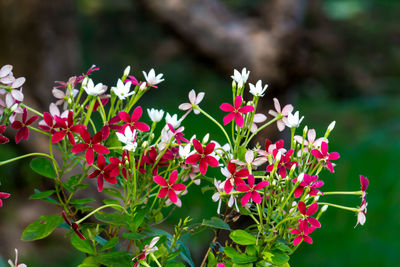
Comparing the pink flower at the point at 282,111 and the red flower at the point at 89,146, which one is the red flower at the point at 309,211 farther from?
the red flower at the point at 89,146

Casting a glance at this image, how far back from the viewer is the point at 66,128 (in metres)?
0.59

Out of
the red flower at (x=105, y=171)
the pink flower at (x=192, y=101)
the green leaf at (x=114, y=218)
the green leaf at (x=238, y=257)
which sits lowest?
the green leaf at (x=114, y=218)

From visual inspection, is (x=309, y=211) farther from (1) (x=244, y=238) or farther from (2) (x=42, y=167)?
(2) (x=42, y=167)

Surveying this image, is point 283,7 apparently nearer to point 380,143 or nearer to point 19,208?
point 380,143

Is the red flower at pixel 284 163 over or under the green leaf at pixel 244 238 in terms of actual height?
over

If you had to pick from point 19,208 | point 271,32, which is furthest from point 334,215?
point 19,208

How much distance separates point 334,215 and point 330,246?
0.26 metres

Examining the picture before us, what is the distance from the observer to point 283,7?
2.08 metres

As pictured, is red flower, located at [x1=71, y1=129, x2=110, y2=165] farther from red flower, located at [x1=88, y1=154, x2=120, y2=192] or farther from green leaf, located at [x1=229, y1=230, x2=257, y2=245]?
green leaf, located at [x1=229, y1=230, x2=257, y2=245]

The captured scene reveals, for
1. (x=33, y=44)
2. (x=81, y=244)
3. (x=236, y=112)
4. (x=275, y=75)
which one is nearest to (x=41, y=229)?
(x=81, y=244)

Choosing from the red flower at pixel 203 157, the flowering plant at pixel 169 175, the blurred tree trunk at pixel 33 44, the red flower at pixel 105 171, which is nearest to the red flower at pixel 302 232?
the flowering plant at pixel 169 175

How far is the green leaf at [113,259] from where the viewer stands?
23.7 inches

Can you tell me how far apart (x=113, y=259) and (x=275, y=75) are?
1513 mm

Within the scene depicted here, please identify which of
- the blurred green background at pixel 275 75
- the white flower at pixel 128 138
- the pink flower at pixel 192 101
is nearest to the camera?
the white flower at pixel 128 138
